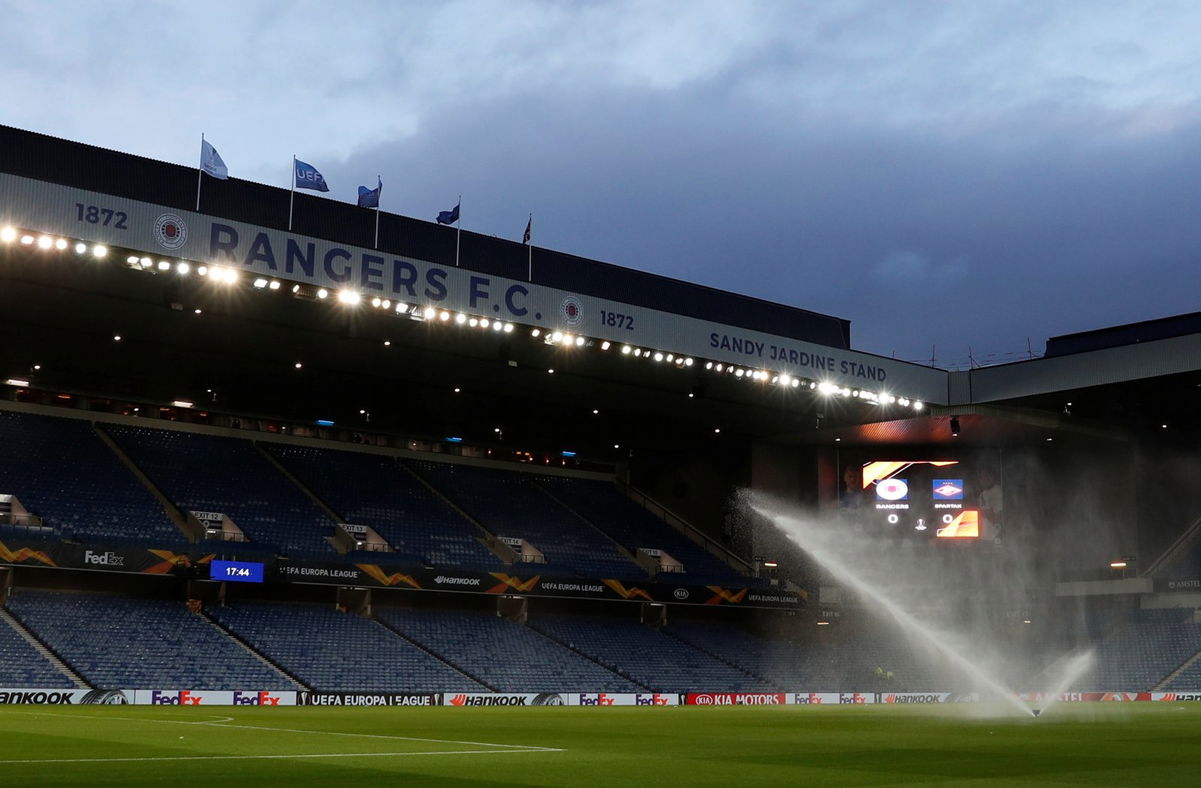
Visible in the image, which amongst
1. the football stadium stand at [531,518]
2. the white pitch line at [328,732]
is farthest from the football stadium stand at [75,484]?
the white pitch line at [328,732]

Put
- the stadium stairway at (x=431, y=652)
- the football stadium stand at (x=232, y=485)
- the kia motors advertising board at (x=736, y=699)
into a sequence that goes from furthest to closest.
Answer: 1. the kia motors advertising board at (x=736, y=699)
2. the football stadium stand at (x=232, y=485)
3. the stadium stairway at (x=431, y=652)

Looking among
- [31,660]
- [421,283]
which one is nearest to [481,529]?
[421,283]

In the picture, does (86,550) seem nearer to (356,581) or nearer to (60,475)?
(60,475)

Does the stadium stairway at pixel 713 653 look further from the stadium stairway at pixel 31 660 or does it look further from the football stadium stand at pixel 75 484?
the stadium stairway at pixel 31 660

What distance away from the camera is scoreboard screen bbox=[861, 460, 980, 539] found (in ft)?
184

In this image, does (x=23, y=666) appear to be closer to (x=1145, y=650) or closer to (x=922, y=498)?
(x=922, y=498)

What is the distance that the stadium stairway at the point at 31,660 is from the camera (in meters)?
37.5

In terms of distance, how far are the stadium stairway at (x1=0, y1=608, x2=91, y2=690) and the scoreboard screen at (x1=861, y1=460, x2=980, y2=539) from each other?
1408 inches

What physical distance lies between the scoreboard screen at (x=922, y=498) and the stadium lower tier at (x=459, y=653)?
8.00 metres

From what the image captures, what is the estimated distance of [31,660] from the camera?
38469 mm

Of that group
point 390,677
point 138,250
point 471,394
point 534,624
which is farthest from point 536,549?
point 138,250

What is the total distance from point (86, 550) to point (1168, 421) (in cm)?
4532

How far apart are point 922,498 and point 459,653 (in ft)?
74.6

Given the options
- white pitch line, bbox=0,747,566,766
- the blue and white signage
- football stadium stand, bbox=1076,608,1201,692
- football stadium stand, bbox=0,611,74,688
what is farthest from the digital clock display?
football stadium stand, bbox=1076,608,1201,692
